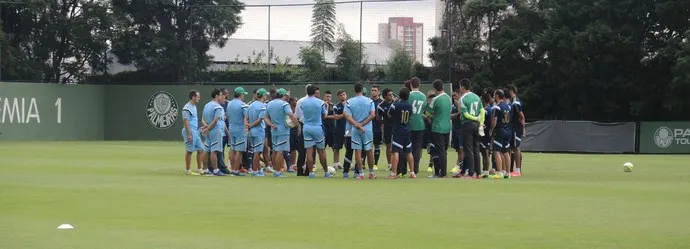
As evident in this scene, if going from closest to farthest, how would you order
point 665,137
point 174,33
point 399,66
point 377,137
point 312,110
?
1. point 312,110
2. point 377,137
3. point 665,137
4. point 399,66
5. point 174,33

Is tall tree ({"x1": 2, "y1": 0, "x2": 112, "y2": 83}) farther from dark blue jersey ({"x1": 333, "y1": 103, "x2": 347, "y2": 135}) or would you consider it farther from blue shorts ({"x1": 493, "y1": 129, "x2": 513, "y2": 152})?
blue shorts ({"x1": 493, "y1": 129, "x2": 513, "y2": 152})

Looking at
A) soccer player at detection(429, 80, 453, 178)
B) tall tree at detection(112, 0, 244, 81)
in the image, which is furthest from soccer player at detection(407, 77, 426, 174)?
tall tree at detection(112, 0, 244, 81)

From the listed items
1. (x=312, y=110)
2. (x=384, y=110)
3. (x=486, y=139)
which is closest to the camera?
(x=312, y=110)

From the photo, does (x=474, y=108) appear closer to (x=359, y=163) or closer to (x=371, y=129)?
(x=371, y=129)

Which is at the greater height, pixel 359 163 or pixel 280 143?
pixel 280 143

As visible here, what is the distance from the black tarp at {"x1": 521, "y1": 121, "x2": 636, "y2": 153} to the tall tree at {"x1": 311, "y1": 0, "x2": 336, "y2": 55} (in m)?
11.0

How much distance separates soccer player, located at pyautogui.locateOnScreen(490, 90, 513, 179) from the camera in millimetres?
21312

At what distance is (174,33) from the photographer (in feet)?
176

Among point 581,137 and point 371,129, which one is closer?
point 371,129

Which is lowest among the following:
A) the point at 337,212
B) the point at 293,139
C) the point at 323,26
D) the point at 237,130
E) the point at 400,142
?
the point at 337,212

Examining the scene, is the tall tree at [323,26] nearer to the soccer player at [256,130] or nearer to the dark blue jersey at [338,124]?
the dark blue jersey at [338,124]

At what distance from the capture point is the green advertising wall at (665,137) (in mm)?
41656

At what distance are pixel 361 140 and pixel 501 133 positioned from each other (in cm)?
271

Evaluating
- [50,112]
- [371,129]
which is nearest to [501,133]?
[371,129]
